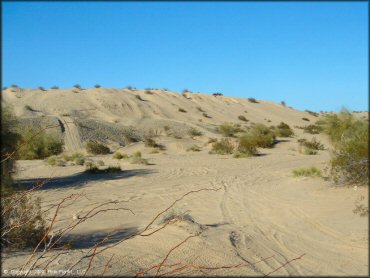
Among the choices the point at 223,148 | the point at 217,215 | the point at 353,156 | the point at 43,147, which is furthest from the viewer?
the point at 223,148

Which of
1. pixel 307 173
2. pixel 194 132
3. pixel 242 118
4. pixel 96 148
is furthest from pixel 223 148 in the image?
pixel 242 118

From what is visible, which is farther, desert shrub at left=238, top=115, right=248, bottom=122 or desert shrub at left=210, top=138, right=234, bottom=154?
desert shrub at left=238, top=115, right=248, bottom=122

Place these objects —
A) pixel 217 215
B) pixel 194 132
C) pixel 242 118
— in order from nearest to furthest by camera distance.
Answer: pixel 217 215
pixel 194 132
pixel 242 118

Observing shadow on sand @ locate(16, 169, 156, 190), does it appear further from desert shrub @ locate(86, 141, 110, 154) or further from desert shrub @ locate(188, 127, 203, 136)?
desert shrub @ locate(188, 127, 203, 136)

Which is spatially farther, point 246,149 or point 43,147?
point 246,149

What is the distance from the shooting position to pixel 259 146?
Answer: 31469 millimetres

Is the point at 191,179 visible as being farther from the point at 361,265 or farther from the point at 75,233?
the point at 361,265

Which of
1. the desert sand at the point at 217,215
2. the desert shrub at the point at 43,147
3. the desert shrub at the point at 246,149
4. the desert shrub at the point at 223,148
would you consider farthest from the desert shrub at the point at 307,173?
the desert shrub at the point at 43,147

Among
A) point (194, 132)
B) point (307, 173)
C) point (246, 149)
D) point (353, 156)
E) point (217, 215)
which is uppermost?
point (194, 132)

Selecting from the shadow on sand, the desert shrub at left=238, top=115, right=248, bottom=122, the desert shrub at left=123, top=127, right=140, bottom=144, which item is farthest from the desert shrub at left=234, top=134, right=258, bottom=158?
the desert shrub at left=238, top=115, right=248, bottom=122

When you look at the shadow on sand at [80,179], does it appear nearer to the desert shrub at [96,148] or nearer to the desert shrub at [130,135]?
the desert shrub at [96,148]

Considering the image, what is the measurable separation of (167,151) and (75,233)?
68.0 feet

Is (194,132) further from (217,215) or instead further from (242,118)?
(217,215)

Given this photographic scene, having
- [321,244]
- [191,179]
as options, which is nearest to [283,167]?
[191,179]
